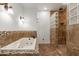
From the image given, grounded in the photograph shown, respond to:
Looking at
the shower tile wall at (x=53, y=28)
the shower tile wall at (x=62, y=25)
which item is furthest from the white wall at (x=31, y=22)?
the shower tile wall at (x=62, y=25)

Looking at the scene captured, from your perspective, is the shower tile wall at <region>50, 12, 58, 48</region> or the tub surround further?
the shower tile wall at <region>50, 12, 58, 48</region>

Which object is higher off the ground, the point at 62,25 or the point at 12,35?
the point at 62,25

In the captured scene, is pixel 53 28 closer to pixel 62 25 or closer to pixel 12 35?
pixel 62 25

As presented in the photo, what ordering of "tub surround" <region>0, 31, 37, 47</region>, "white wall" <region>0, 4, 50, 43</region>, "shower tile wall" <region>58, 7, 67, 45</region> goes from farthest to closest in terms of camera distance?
"shower tile wall" <region>58, 7, 67, 45</region>
"white wall" <region>0, 4, 50, 43</region>
"tub surround" <region>0, 31, 37, 47</region>

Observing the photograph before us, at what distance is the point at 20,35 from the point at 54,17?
594 millimetres

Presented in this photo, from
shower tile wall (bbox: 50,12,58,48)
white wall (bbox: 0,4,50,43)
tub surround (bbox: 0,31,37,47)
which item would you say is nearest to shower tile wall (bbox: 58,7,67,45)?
shower tile wall (bbox: 50,12,58,48)

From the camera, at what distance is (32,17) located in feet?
5.97

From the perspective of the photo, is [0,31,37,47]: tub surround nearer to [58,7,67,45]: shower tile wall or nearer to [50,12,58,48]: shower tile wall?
[50,12,58,48]: shower tile wall

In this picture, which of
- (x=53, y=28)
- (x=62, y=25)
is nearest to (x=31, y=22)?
(x=53, y=28)

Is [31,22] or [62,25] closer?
[31,22]

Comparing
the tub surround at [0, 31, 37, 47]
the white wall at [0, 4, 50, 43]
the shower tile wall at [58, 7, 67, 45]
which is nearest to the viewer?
the tub surround at [0, 31, 37, 47]

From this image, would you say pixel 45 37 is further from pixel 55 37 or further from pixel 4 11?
pixel 4 11

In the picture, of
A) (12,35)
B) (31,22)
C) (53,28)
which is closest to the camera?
(12,35)

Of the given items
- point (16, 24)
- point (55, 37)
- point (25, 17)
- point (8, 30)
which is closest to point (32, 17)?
point (25, 17)
